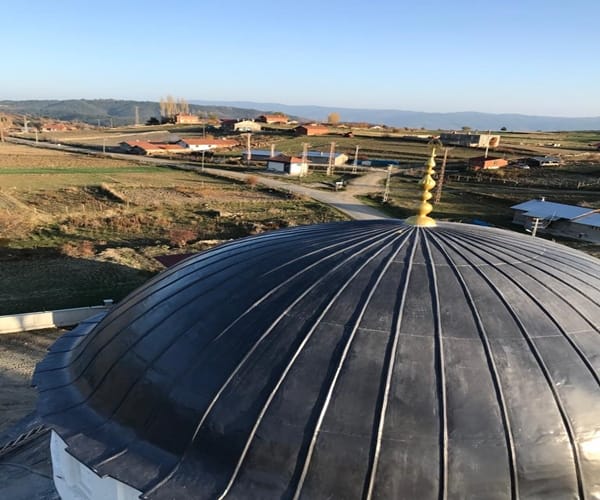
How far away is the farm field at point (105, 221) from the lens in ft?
102

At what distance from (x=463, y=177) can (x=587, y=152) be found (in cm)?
5591

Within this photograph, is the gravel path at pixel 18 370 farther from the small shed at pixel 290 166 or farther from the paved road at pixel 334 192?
the small shed at pixel 290 166

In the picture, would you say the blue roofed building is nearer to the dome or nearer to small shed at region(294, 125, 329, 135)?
the dome

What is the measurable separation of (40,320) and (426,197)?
21796 millimetres

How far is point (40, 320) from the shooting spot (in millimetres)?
24172

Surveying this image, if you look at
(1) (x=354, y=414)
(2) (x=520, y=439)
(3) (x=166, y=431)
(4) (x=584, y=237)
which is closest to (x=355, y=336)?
(1) (x=354, y=414)

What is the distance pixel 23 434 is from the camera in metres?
16.1

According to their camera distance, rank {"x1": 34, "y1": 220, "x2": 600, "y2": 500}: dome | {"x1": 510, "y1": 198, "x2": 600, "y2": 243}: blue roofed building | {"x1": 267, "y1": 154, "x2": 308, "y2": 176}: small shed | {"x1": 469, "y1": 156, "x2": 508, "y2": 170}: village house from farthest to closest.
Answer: {"x1": 469, "y1": 156, "x2": 508, "y2": 170}: village house < {"x1": 267, "y1": 154, "x2": 308, "y2": 176}: small shed < {"x1": 510, "y1": 198, "x2": 600, "y2": 243}: blue roofed building < {"x1": 34, "y1": 220, "x2": 600, "y2": 500}: dome

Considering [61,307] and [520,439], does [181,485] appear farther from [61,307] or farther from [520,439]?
[61,307]

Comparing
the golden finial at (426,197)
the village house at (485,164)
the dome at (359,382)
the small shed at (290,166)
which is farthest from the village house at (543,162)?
the golden finial at (426,197)

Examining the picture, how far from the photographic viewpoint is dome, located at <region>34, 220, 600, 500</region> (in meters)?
6.24

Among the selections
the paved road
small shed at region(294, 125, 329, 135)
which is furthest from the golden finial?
small shed at region(294, 125, 329, 135)

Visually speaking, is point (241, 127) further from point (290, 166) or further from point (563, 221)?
point (563, 221)

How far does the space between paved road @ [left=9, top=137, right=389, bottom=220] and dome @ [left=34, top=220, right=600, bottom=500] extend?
150ft
